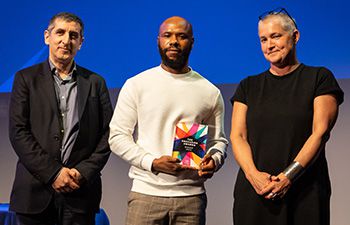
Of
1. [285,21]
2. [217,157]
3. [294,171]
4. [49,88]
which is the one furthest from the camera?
[49,88]

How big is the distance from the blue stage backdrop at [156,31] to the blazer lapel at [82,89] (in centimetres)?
126

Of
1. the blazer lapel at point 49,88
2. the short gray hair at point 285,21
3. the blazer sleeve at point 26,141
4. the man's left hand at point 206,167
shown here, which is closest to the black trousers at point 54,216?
the blazer sleeve at point 26,141

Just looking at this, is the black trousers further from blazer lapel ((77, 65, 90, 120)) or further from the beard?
the beard

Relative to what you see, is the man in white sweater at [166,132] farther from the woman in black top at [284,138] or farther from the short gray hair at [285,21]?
the short gray hair at [285,21]

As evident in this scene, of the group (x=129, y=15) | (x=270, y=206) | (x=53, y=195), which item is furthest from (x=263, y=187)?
(x=129, y=15)

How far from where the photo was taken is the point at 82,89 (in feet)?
9.33

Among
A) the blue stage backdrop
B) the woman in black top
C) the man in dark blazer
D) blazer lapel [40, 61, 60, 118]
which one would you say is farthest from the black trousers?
the blue stage backdrop

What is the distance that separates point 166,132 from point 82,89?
21.2 inches

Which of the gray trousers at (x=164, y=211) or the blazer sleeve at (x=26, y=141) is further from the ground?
the blazer sleeve at (x=26, y=141)

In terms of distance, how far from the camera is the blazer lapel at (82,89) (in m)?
2.80

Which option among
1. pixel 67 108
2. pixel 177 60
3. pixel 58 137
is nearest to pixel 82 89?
pixel 67 108

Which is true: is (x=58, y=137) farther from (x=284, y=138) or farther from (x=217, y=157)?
(x=284, y=138)

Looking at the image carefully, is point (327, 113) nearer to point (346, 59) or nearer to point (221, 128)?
point (221, 128)

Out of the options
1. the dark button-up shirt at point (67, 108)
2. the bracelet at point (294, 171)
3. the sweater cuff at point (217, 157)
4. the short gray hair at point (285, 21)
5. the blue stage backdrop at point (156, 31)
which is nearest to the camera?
the bracelet at point (294, 171)
